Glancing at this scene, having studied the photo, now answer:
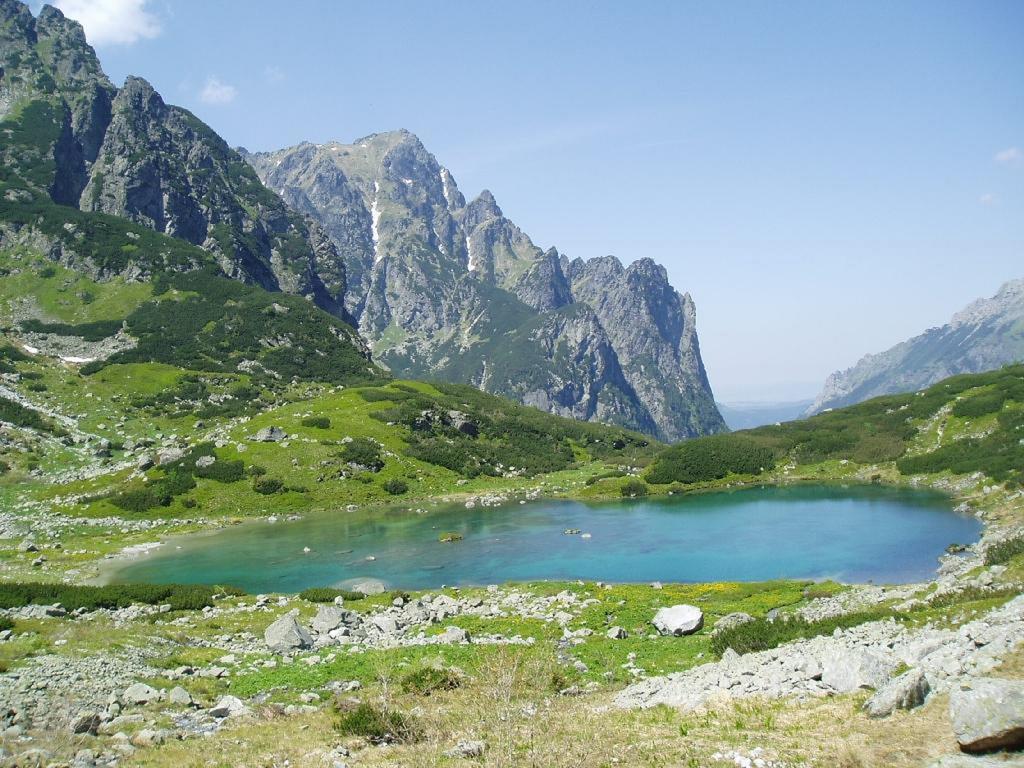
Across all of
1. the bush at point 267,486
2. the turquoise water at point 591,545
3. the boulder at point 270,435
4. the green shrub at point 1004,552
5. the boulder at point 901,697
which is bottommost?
the turquoise water at point 591,545

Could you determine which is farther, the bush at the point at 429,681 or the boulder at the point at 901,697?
the bush at the point at 429,681

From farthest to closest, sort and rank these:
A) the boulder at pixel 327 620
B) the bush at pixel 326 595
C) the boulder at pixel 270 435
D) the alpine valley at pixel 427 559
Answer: the boulder at pixel 270 435 < the bush at pixel 326 595 < the boulder at pixel 327 620 < the alpine valley at pixel 427 559

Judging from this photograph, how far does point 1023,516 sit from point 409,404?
88301 millimetres

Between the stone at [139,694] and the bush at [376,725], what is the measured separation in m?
6.23

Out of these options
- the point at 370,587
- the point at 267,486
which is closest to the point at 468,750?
the point at 370,587

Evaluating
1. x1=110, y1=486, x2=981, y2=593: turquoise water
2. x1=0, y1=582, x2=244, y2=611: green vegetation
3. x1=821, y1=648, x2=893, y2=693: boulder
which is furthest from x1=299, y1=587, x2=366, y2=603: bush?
x1=821, y1=648, x2=893, y2=693: boulder

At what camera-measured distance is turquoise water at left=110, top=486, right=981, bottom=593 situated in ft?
154

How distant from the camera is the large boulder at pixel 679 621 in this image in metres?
27.4

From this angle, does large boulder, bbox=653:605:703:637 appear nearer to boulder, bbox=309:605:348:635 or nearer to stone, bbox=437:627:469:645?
stone, bbox=437:627:469:645

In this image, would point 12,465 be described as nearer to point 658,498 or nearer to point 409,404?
point 409,404

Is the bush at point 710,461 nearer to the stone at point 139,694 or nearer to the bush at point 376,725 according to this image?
the stone at point 139,694

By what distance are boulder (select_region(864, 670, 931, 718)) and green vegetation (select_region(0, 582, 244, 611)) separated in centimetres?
3434

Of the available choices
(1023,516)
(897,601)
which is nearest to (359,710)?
(897,601)

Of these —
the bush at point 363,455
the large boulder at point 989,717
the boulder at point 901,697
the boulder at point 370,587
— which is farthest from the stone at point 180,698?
the bush at point 363,455
